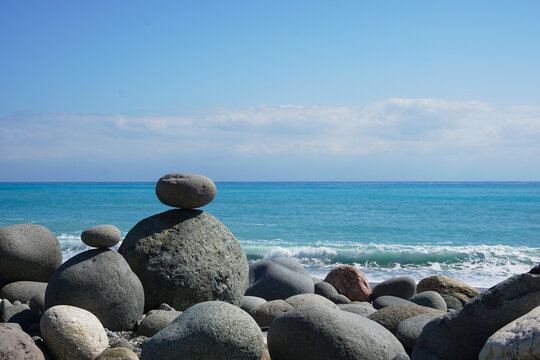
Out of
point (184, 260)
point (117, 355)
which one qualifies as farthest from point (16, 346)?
point (184, 260)

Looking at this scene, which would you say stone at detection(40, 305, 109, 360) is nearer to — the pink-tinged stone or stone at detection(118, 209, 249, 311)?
stone at detection(118, 209, 249, 311)

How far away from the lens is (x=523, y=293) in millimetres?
4184

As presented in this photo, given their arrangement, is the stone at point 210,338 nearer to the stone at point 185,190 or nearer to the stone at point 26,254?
the stone at point 185,190

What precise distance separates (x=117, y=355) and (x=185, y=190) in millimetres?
3081

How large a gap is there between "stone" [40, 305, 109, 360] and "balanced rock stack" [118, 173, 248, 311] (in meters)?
1.92

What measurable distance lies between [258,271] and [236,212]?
25100mm

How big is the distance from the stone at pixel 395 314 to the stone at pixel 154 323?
2450mm

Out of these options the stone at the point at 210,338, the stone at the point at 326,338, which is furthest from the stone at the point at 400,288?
the stone at the point at 210,338

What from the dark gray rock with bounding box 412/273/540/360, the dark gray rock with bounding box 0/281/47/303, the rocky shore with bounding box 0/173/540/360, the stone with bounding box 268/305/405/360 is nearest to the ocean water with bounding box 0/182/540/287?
the rocky shore with bounding box 0/173/540/360

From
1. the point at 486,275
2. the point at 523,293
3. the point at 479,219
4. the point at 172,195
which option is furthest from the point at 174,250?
the point at 479,219

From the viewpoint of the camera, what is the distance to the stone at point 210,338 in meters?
4.47

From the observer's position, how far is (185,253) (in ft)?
23.6

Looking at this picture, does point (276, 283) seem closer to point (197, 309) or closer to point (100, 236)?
point (100, 236)

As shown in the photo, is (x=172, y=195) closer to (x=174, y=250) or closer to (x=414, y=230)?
(x=174, y=250)
